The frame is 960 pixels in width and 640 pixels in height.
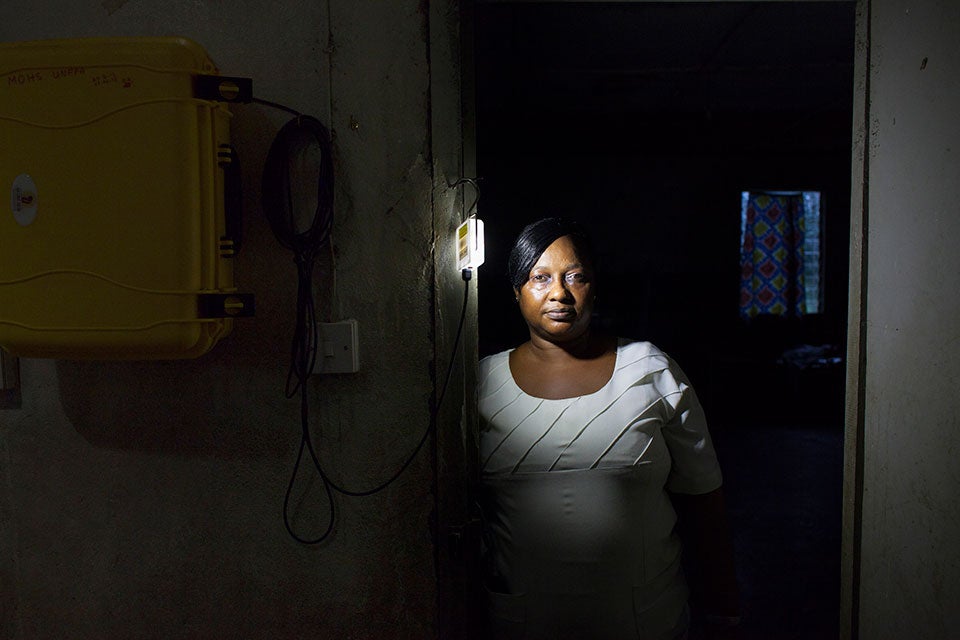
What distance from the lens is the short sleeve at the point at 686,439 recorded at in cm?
156

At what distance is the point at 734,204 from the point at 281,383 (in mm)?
6796

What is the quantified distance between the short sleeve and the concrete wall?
0.34 metres

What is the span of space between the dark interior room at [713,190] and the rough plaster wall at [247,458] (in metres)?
2.30

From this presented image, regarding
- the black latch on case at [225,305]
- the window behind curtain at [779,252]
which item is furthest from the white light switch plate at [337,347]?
the window behind curtain at [779,252]

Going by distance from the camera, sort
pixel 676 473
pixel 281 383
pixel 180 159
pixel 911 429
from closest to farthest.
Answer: pixel 180 159, pixel 911 429, pixel 281 383, pixel 676 473

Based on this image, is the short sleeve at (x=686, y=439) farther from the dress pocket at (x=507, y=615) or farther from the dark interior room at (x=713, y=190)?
the dark interior room at (x=713, y=190)

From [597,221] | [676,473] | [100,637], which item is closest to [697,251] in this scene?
[597,221]

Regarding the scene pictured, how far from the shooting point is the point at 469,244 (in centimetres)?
137

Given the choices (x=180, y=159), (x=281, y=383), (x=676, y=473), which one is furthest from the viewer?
(x=676, y=473)

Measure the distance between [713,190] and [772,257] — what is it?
1.13 meters

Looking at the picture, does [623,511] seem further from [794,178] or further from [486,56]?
[794,178]

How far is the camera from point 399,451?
143 cm

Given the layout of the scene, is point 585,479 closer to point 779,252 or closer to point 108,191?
point 108,191

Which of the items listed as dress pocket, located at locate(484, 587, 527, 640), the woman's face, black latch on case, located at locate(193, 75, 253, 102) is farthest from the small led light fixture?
dress pocket, located at locate(484, 587, 527, 640)
